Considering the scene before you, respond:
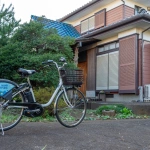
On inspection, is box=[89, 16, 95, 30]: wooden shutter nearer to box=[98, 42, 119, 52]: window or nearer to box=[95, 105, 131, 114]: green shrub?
box=[98, 42, 119, 52]: window

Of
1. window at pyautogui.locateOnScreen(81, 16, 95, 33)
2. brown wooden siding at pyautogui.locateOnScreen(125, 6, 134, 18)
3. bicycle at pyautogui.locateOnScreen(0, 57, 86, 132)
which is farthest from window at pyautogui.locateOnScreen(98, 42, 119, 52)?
bicycle at pyautogui.locateOnScreen(0, 57, 86, 132)

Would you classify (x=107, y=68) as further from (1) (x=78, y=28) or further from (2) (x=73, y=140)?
(2) (x=73, y=140)

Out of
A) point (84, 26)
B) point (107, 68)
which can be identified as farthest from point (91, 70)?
point (84, 26)

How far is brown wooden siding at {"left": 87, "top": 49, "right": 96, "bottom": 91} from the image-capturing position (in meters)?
10.2

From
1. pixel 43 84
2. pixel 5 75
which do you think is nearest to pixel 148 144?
pixel 43 84

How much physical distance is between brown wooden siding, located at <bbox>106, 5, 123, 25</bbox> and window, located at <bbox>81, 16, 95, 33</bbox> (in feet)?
3.73

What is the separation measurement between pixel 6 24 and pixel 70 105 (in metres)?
5.10

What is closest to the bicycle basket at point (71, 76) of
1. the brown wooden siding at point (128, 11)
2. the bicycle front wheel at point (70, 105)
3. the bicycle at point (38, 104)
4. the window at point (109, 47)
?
the bicycle at point (38, 104)

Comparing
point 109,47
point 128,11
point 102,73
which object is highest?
point 128,11

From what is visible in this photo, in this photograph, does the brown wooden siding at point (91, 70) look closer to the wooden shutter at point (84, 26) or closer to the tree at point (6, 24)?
the wooden shutter at point (84, 26)

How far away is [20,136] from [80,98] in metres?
1.43

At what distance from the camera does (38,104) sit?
329 centimetres

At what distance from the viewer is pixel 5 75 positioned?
23.0ft

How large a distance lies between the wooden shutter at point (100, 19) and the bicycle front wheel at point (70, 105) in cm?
801
